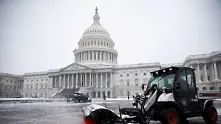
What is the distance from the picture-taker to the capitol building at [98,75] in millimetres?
67250

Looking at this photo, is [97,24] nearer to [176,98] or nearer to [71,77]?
[71,77]

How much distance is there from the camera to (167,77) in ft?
23.3

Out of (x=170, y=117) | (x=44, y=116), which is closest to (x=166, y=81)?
(x=170, y=117)

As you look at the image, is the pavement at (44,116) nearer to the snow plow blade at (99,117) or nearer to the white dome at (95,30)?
the snow plow blade at (99,117)

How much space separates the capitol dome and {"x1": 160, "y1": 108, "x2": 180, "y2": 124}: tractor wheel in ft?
274

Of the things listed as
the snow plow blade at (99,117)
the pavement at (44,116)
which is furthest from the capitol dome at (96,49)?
the snow plow blade at (99,117)

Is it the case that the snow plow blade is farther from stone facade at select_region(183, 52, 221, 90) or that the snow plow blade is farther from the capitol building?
stone facade at select_region(183, 52, 221, 90)

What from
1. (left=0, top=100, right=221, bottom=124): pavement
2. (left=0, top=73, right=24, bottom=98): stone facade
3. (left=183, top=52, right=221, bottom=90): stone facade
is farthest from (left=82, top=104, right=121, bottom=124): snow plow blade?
(left=0, top=73, right=24, bottom=98): stone facade

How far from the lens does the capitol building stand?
67.2m

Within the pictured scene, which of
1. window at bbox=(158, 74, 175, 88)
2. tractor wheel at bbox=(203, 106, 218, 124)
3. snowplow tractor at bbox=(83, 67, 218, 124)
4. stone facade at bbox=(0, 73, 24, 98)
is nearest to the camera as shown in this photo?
snowplow tractor at bbox=(83, 67, 218, 124)

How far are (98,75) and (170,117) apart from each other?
76.8m

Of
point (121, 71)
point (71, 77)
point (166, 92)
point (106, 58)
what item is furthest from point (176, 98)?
point (106, 58)

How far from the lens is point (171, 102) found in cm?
647

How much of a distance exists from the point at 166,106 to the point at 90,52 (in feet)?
292
